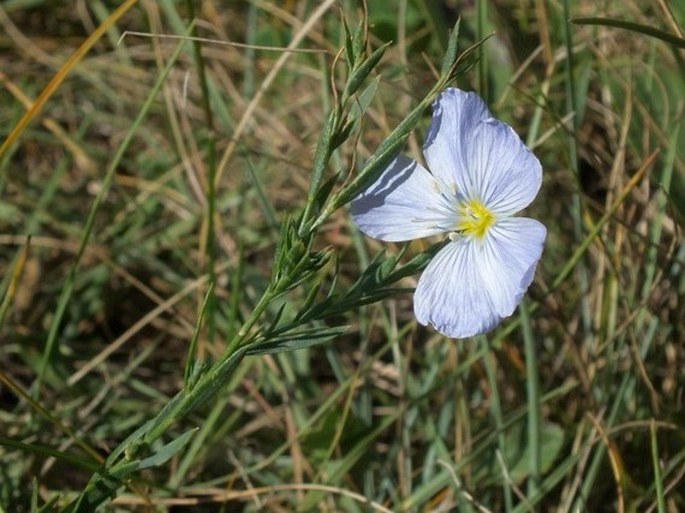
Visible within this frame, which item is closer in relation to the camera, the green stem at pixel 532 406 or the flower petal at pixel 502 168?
the flower petal at pixel 502 168

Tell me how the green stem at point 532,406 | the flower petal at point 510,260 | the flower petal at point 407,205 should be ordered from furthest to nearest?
the green stem at point 532,406, the flower petal at point 407,205, the flower petal at point 510,260

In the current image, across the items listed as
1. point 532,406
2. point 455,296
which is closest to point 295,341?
point 455,296

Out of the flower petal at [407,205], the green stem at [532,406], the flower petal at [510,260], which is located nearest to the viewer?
the flower petal at [510,260]

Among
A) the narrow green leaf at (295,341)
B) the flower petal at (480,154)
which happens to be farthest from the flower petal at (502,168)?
the narrow green leaf at (295,341)

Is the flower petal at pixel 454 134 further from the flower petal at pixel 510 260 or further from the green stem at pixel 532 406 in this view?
the green stem at pixel 532 406

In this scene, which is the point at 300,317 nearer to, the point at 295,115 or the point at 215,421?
the point at 215,421

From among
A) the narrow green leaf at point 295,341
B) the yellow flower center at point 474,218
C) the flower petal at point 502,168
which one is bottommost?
the narrow green leaf at point 295,341

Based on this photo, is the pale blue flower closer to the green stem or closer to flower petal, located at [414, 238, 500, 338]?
flower petal, located at [414, 238, 500, 338]

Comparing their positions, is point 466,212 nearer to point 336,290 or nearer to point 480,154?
point 480,154

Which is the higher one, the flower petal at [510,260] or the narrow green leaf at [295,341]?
the flower petal at [510,260]
